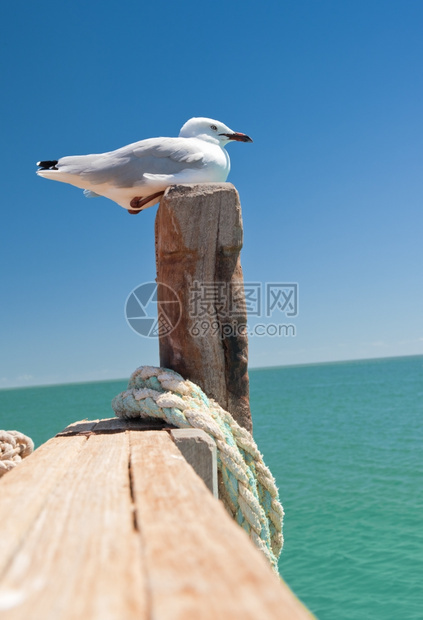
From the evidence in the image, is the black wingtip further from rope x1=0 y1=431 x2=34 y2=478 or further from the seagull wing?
rope x1=0 y1=431 x2=34 y2=478

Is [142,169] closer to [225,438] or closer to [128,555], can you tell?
[225,438]

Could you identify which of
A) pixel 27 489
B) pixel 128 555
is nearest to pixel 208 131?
pixel 27 489

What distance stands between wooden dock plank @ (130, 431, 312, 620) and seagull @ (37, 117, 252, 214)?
2009 millimetres

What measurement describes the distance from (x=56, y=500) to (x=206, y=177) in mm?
2063

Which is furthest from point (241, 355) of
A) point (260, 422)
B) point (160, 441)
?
point (260, 422)

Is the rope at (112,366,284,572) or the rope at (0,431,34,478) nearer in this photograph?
the rope at (112,366,284,572)

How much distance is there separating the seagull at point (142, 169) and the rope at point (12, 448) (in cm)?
137

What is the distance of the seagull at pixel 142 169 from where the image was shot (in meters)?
2.74

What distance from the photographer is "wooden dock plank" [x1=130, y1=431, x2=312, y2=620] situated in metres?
0.55

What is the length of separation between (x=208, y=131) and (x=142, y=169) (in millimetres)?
532

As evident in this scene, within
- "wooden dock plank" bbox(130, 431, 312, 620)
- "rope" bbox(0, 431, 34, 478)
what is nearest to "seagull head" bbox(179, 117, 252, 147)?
"rope" bbox(0, 431, 34, 478)

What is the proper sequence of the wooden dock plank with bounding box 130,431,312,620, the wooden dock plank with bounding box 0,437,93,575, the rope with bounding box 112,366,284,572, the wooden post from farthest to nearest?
the wooden post
the rope with bounding box 112,366,284,572
the wooden dock plank with bounding box 0,437,93,575
the wooden dock plank with bounding box 130,431,312,620

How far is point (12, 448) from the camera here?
2688mm

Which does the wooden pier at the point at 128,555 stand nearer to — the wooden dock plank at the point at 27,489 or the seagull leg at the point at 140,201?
the wooden dock plank at the point at 27,489
